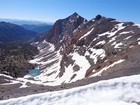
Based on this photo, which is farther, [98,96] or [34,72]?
[34,72]

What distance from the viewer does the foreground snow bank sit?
1888 centimetres

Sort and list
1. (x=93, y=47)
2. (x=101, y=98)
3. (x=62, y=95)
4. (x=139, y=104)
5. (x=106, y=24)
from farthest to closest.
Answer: (x=106, y=24) → (x=93, y=47) → (x=62, y=95) → (x=101, y=98) → (x=139, y=104)

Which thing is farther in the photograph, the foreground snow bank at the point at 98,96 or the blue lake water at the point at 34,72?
the blue lake water at the point at 34,72

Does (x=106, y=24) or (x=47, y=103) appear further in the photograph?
(x=106, y=24)

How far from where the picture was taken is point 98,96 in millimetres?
19641

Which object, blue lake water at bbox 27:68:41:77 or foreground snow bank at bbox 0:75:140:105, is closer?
foreground snow bank at bbox 0:75:140:105

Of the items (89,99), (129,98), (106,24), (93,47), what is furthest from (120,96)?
(106,24)

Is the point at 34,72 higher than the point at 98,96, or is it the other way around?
the point at 34,72

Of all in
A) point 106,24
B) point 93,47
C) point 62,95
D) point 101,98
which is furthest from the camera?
point 106,24

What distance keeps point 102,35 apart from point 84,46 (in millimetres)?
12518

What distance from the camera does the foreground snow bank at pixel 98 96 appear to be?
61.9 feet

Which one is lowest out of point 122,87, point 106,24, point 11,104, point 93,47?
→ point 11,104

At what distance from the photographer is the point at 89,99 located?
19562mm

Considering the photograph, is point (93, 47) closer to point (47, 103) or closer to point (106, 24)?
point (106, 24)
